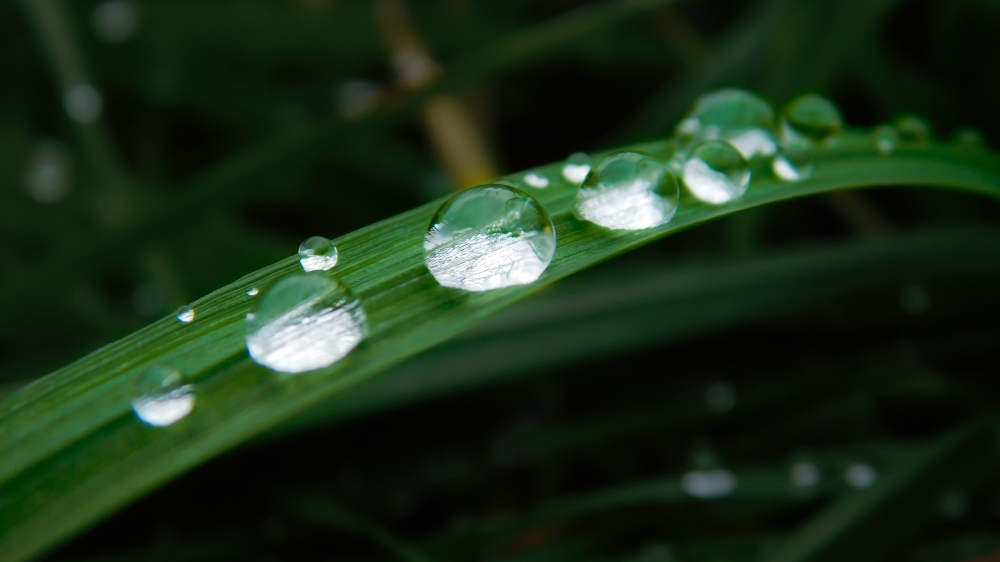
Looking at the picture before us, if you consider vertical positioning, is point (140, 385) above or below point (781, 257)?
below

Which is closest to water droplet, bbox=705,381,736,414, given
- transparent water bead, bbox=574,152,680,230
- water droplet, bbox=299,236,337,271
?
transparent water bead, bbox=574,152,680,230

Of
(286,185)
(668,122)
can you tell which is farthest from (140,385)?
(286,185)

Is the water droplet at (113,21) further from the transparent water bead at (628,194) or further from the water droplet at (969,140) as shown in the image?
the water droplet at (969,140)

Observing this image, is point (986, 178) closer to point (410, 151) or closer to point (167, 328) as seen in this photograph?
point (167, 328)

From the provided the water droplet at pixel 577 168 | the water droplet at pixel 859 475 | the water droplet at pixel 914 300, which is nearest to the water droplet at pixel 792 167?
the water droplet at pixel 577 168

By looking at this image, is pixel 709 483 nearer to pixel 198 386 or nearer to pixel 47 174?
pixel 198 386
